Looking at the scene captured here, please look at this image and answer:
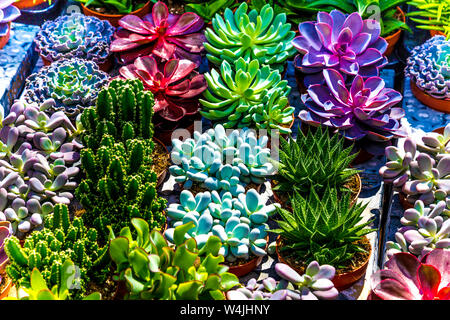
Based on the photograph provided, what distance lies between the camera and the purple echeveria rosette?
2312 mm

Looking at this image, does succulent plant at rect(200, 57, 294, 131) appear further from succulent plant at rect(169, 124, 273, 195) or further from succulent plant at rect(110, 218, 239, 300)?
succulent plant at rect(110, 218, 239, 300)

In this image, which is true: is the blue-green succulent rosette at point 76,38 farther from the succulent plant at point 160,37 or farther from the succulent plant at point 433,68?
the succulent plant at point 433,68

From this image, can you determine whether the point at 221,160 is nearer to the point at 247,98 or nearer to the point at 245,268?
the point at 247,98

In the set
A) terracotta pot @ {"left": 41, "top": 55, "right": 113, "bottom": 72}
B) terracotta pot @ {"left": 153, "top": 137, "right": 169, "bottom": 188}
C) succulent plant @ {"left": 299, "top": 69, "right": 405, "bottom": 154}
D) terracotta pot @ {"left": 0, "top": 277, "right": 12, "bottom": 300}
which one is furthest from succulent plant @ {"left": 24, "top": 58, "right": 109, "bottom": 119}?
succulent plant @ {"left": 299, "top": 69, "right": 405, "bottom": 154}

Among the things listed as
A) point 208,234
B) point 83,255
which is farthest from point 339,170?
point 83,255

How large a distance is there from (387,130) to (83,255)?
3.67 feet

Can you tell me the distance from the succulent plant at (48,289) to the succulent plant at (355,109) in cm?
99

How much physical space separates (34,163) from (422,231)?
4.11 feet

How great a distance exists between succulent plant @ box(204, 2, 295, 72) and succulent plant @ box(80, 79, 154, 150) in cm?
40

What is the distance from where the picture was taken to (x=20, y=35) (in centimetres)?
274

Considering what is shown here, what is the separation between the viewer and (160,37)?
8.23ft

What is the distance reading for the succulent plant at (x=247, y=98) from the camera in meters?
2.20

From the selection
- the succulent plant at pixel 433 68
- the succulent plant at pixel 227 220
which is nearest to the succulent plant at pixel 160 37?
the succulent plant at pixel 227 220
